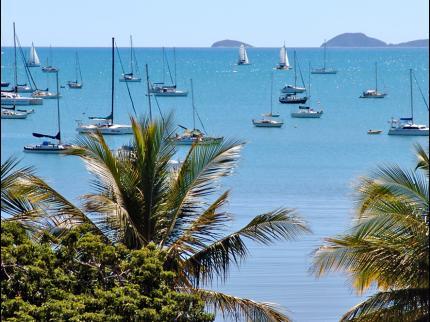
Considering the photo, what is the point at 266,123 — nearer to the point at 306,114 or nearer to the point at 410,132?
the point at 306,114

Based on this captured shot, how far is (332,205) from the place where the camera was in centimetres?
5031

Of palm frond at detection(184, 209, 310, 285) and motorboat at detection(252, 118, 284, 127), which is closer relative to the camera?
palm frond at detection(184, 209, 310, 285)

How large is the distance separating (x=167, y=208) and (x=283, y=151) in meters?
59.5

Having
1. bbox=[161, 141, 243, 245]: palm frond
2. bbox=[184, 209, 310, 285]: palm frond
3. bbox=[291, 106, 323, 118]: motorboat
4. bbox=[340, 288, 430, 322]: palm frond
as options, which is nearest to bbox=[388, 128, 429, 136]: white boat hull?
bbox=[291, 106, 323, 118]: motorboat

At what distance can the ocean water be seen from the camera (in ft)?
112

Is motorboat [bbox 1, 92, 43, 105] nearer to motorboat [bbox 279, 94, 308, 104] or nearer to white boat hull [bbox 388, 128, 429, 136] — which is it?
motorboat [bbox 279, 94, 308, 104]

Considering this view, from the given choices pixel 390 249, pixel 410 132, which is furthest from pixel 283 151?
pixel 390 249

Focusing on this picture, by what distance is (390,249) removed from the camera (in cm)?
1376

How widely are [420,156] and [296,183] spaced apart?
44523 millimetres

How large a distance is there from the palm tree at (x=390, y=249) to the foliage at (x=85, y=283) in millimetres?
1878

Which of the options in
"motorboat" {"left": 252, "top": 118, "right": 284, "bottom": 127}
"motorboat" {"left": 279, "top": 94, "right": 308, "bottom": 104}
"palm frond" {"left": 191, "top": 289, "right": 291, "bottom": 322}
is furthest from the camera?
"motorboat" {"left": 279, "top": 94, "right": 308, "bottom": 104}

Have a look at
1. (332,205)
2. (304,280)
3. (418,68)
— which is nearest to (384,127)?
(332,205)

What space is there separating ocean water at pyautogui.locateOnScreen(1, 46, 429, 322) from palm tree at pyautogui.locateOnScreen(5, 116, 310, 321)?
194 centimetres

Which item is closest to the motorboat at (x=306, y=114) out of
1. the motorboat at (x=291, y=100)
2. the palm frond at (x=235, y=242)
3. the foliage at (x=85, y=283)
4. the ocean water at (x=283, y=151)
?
the ocean water at (x=283, y=151)
